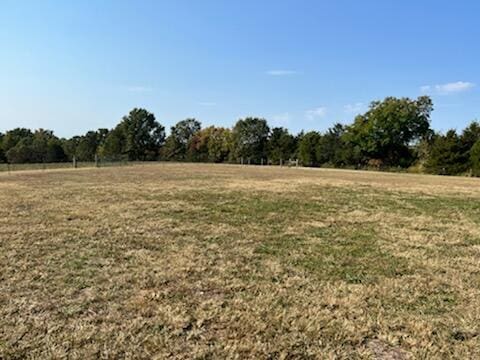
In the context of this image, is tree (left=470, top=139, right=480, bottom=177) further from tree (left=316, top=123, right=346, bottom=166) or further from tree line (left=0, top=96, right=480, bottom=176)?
tree (left=316, top=123, right=346, bottom=166)

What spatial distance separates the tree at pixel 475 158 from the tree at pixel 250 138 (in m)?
33.7

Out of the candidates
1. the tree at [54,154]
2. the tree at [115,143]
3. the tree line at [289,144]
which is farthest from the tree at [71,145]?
the tree at [54,154]

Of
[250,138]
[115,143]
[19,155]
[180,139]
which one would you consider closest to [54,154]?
[19,155]

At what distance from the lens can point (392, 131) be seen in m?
54.5

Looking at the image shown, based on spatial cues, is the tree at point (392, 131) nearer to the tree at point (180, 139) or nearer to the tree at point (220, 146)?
the tree at point (220, 146)

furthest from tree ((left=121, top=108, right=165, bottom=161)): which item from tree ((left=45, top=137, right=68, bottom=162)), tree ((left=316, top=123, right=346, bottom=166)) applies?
tree ((left=316, top=123, right=346, bottom=166))

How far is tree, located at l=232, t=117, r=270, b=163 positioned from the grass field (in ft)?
201

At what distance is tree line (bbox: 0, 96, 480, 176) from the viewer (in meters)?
43.2

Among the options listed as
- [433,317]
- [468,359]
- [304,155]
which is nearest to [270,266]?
[433,317]

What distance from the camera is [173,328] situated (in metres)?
2.91

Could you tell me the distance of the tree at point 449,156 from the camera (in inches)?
1630

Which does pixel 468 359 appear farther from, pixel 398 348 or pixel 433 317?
pixel 433 317

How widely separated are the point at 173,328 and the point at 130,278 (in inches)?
50.9

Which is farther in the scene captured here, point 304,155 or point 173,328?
point 304,155
